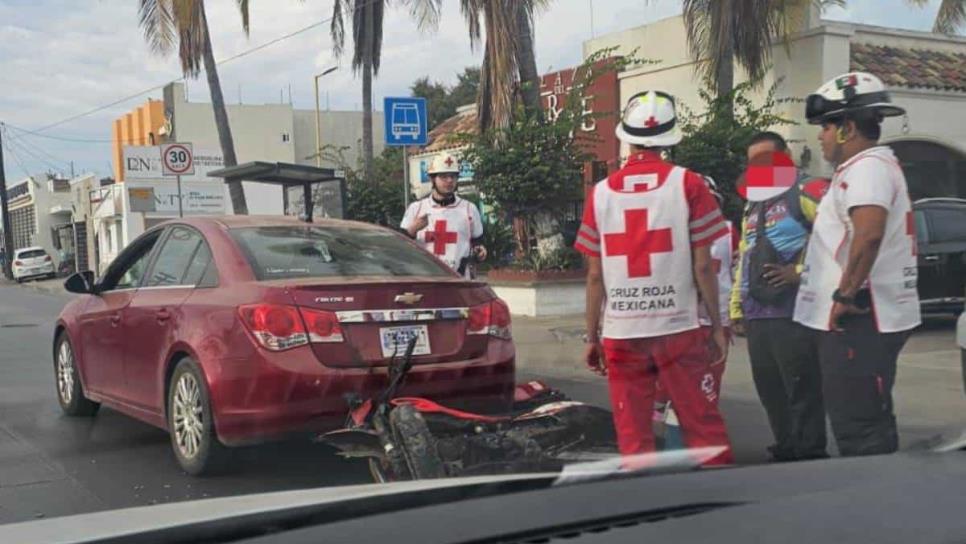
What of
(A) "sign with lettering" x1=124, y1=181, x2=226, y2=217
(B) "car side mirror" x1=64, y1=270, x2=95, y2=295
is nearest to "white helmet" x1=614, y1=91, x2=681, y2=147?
(B) "car side mirror" x1=64, y1=270, x2=95, y2=295

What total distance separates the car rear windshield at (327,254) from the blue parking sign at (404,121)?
6.01 metres

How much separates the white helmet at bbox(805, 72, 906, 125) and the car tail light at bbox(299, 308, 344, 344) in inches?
98.8

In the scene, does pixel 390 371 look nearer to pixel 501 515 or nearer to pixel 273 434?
pixel 273 434

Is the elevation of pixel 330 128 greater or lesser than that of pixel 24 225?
greater

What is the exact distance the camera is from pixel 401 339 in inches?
198

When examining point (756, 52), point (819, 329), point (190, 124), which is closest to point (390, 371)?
point (819, 329)

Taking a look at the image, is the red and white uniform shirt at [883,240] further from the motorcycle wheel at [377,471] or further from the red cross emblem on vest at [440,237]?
the red cross emblem on vest at [440,237]

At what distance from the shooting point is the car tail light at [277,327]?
4832mm

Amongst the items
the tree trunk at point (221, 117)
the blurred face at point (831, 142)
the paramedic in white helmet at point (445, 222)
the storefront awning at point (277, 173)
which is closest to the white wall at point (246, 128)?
the tree trunk at point (221, 117)

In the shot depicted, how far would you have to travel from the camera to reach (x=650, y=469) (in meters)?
2.21

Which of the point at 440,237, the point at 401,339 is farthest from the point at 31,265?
the point at 401,339

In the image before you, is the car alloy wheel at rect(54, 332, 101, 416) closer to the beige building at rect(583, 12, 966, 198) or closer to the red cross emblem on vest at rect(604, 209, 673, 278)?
the red cross emblem on vest at rect(604, 209, 673, 278)

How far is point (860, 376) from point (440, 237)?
191 inches

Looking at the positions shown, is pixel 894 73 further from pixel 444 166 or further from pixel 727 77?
pixel 444 166
